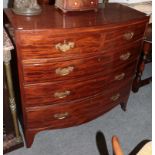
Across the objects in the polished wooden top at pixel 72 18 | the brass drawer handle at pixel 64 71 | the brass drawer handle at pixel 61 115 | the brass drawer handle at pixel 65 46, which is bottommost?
the brass drawer handle at pixel 61 115

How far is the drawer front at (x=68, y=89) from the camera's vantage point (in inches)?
62.8

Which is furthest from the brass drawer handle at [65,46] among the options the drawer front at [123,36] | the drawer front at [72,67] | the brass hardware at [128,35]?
the brass hardware at [128,35]

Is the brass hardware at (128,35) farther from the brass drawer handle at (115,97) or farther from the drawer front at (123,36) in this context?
the brass drawer handle at (115,97)

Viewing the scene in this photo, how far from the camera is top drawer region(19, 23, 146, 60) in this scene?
1362mm

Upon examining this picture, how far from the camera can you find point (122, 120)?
2.33m

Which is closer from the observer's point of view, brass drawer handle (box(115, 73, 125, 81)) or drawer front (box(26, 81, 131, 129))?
drawer front (box(26, 81, 131, 129))

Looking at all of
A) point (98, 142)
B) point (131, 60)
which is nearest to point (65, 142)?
point (98, 142)

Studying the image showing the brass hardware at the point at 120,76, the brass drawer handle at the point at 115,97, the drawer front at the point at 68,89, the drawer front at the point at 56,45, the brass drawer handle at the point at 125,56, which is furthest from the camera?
the brass drawer handle at the point at 115,97

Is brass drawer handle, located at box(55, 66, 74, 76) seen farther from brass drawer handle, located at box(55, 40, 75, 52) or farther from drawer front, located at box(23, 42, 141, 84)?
brass drawer handle, located at box(55, 40, 75, 52)

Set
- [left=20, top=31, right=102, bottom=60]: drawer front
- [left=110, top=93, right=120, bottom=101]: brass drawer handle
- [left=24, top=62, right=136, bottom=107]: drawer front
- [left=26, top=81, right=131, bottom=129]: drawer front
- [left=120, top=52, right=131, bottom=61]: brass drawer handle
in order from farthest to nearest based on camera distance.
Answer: [left=110, top=93, right=120, bottom=101]: brass drawer handle
[left=120, top=52, right=131, bottom=61]: brass drawer handle
[left=26, top=81, right=131, bottom=129]: drawer front
[left=24, top=62, right=136, bottom=107]: drawer front
[left=20, top=31, right=102, bottom=60]: drawer front

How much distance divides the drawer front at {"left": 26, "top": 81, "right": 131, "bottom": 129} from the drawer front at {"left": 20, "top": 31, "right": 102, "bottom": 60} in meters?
0.45

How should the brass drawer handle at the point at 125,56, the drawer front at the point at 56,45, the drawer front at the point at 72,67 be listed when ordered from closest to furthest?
the drawer front at the point at 56,45 < the drawer front at the point at 72,67 < the brass drawer handle at the point at 125,56

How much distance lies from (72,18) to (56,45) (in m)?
0.27

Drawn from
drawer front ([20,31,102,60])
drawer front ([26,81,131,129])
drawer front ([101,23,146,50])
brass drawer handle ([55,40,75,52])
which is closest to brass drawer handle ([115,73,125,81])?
drawer front ([26,81,131,129])
